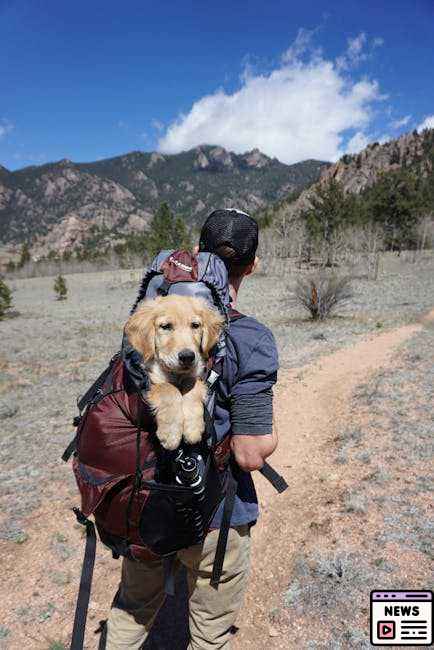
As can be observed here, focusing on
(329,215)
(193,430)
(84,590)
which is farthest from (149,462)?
(329,215)

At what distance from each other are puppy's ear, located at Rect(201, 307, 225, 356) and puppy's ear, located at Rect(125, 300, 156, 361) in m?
0.26

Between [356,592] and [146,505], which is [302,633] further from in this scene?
[146,505]

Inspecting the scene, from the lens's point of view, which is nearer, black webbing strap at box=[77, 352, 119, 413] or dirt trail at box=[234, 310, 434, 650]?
black webbing strap at box=[77, 352, 119, 413]

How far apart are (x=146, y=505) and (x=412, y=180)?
184ft

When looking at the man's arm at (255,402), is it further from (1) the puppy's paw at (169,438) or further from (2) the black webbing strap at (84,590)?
(2) the black webbing strap at (84,590)

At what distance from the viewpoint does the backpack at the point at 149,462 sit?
1.59m

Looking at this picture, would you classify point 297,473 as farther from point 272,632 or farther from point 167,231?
point 167,231

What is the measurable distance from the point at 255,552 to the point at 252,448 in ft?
9.15

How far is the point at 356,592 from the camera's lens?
10.8 ft

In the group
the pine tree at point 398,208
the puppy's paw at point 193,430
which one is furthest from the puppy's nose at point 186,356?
the pine tree at point 398,208

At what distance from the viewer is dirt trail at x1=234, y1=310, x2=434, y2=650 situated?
11.0ft

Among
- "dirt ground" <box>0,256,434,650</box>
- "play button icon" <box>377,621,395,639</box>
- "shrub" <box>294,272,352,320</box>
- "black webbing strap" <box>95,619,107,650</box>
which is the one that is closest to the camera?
"play button icon" <box>377,621,395,639</box>

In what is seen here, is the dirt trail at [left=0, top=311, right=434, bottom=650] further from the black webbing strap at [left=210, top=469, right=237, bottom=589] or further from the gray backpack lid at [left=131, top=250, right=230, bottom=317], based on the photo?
the gray backpack lid at [left=131, top=250, right=230, bottom=317]

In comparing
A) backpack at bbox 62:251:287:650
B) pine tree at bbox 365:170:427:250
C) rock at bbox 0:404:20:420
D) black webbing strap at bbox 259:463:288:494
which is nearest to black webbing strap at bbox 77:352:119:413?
backpack at bbox 62:251:287:650
